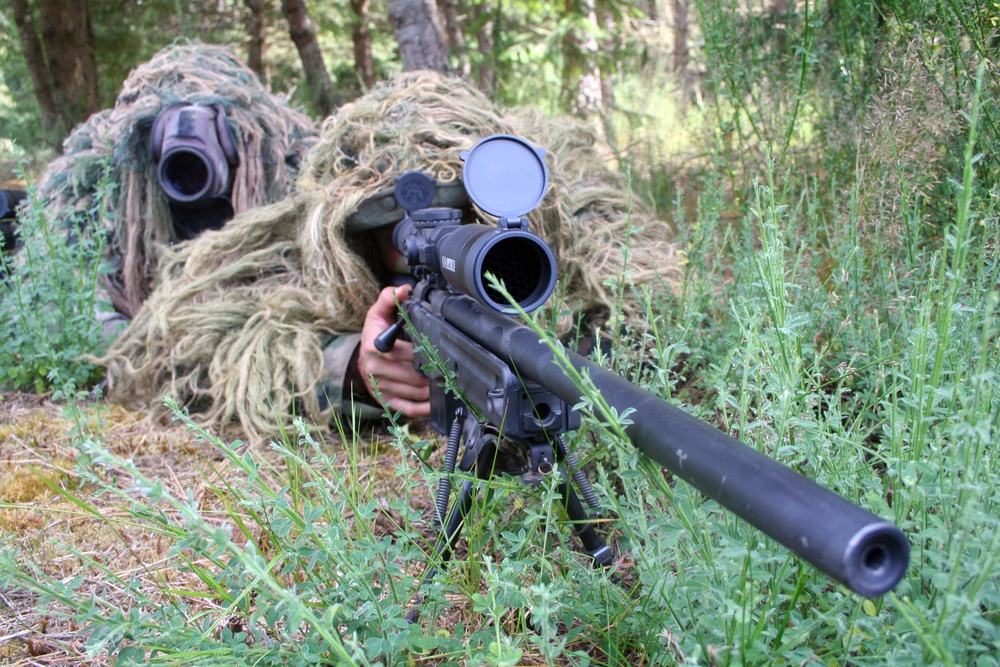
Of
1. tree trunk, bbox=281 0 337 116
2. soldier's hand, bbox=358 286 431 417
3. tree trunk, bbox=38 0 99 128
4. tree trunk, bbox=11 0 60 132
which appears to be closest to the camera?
soldier's hand, bbox=358 286 431 417

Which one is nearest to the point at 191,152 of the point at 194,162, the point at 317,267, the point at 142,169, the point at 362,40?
the point at 194,162

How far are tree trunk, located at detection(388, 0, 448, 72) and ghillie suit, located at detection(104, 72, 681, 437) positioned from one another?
165 centimetres

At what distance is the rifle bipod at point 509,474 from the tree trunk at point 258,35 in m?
6.10

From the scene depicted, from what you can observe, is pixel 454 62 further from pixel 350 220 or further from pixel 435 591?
pixel 435 591

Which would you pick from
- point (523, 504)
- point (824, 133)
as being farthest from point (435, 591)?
point (824, 133)

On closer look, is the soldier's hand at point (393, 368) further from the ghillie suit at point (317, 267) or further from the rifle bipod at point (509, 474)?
the rifle bipod at point (509, 474)

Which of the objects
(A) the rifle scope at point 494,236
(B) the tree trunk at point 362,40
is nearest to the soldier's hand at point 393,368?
(A) the rifle scope at point 494,236

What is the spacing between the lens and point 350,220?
2.29 metres

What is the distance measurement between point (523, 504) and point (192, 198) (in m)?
2.20

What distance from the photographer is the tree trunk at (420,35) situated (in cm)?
423

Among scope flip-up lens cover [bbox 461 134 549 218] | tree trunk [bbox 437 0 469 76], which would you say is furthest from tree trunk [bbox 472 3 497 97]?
scope flip-up lens cover [bbox 461 134 549 218]

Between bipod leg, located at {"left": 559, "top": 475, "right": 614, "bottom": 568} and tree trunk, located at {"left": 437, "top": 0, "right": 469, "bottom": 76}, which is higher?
tree trunk, located at {"left": 437, "top": 0, "right": 469, "bottom": 76}

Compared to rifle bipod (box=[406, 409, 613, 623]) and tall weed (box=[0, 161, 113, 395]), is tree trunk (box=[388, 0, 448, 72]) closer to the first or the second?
tall weed (box=[0, 161, 113, 395])

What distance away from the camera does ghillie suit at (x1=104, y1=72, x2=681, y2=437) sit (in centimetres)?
232
